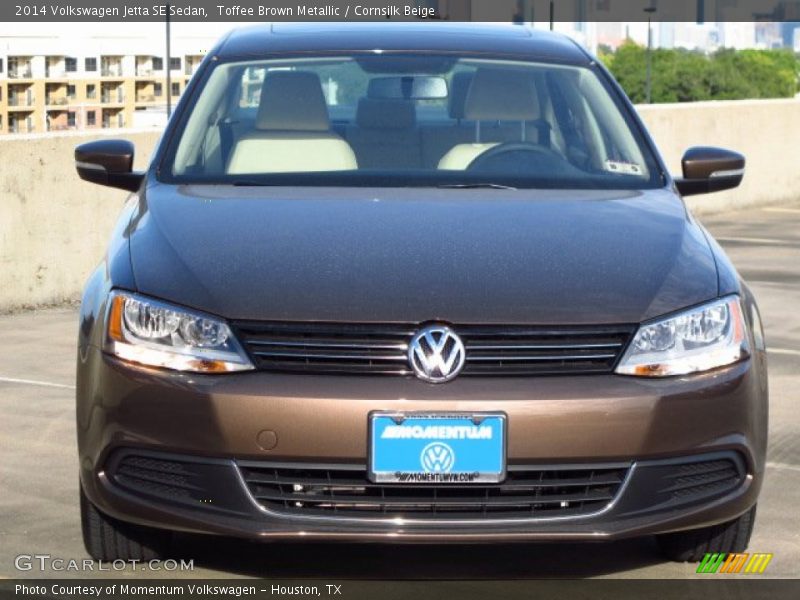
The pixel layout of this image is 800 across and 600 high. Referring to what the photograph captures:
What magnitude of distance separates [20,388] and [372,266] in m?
3.86

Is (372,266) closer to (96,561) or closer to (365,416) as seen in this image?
(365,416)

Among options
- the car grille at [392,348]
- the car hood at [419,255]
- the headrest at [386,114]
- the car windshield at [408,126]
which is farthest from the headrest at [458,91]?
the car grille at [392,348]

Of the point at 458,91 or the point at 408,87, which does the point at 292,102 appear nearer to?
the point at 408,87

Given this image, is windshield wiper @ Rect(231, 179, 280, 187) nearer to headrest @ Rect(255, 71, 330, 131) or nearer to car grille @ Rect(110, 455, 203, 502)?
headrest @ Rect(255, 71, 330, 131)

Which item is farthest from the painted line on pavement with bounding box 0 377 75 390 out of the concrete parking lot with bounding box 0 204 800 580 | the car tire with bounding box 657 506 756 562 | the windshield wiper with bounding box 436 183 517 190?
the car tire with bounding box 657 506 756 562

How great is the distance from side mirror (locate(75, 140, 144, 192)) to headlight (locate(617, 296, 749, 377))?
2.18m

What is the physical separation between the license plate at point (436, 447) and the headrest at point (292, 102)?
6.46 feet

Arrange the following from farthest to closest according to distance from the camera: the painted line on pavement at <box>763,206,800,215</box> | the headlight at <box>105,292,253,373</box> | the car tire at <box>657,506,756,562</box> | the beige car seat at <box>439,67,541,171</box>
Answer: the painted line on pavement at <box>763,206,800,215</box>
the beige car seat at <box>439,67,541,171</box>
the car tire at <box>657,506,756,562</box>
the headlight at <box>105,292,253,373</box>

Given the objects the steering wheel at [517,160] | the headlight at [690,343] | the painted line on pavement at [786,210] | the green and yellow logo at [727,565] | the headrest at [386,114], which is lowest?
the painted line on pavement at [786,210]

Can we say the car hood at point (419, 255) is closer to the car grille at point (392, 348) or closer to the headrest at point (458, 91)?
the car grille at point (392, 348)

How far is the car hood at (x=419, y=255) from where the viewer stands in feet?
13.9

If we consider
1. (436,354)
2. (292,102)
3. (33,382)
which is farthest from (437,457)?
(33,382)

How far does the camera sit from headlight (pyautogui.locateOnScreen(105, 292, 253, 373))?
13.7 ft

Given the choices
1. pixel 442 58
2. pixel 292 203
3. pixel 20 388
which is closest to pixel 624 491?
pixel 292 203
